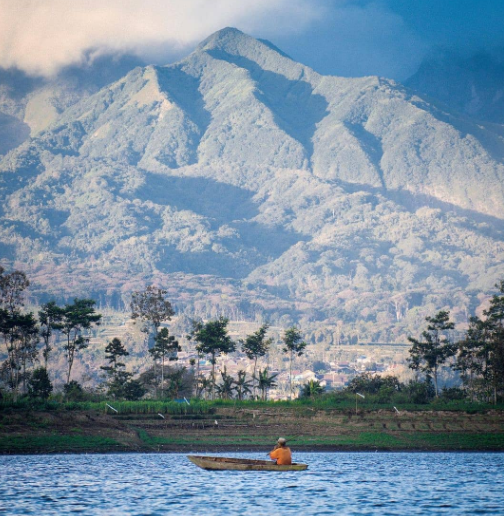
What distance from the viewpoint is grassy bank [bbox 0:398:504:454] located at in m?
88.8

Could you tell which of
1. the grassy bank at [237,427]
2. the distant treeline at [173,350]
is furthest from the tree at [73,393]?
the grassy bank at [237,427]

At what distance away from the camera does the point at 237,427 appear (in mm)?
99188

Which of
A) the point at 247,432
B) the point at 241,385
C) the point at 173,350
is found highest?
the point at 173,350

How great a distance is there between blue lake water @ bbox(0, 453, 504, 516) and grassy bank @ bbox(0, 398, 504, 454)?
13.5ft

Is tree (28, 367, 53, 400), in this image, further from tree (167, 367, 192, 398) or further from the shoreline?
the shoreline

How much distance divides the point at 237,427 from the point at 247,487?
35.7m

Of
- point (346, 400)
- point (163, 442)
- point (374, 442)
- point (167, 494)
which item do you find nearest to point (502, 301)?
point (346, 400)

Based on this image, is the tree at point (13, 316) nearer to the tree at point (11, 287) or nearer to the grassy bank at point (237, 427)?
the tree at point (11, 287)

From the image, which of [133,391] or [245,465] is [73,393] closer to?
[133,391]

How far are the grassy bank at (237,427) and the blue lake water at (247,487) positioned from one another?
13.5 feet

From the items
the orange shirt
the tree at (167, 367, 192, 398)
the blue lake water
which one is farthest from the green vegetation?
the tree at (167, 367, 192, 398)

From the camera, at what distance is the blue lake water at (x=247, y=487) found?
52844mm

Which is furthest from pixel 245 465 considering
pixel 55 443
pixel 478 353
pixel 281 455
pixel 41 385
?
pixel 478 353

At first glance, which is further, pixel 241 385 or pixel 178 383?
pixel 241 385
